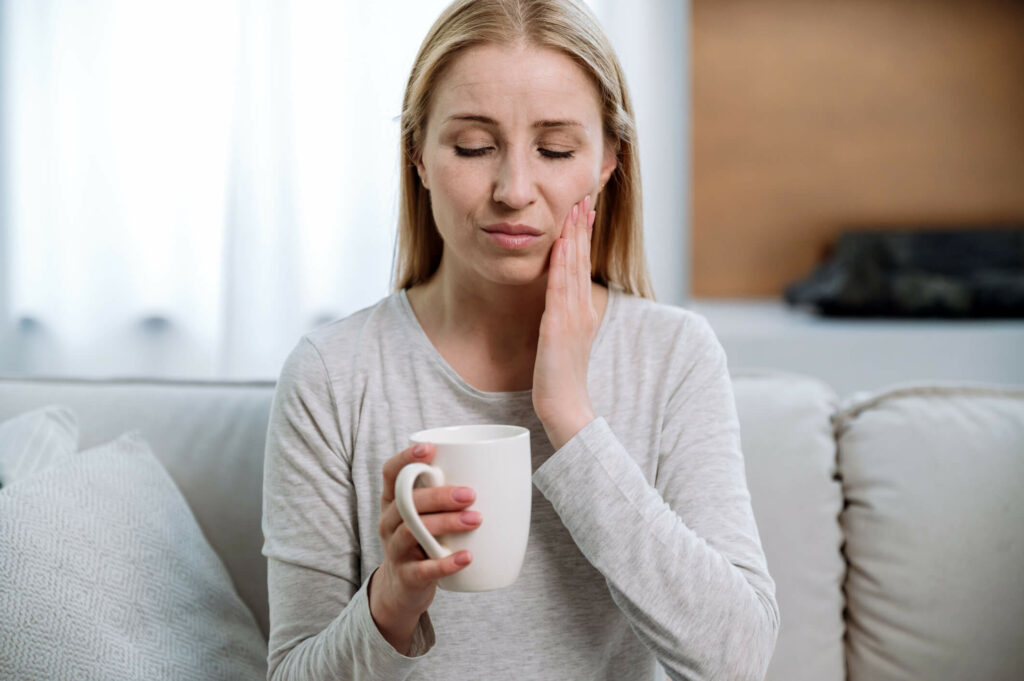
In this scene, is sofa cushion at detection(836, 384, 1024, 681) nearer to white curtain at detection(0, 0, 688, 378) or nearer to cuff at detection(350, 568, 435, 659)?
cuff at detection(350, 568, 435, 659)

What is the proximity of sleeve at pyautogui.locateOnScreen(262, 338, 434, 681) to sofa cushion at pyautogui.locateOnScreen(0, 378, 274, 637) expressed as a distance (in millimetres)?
336

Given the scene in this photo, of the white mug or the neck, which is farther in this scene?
the neck

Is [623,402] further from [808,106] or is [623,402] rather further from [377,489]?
[808,106]

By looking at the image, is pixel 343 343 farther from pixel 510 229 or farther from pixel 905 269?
pixel 905 269

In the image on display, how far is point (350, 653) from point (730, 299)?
13.3 ft

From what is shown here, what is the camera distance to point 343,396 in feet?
3.15

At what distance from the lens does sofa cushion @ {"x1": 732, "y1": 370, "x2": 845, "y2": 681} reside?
112 centimetres

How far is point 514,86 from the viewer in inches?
34.4

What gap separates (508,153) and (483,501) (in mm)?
361

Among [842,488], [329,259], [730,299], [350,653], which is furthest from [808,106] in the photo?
[350,653]

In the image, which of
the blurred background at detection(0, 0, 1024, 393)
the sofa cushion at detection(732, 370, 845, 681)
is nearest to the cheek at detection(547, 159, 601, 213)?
the sofa cushion at detection(732, 370, 845, 681)

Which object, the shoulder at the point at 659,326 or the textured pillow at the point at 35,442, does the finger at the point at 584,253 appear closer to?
the shoulder at the point at 659,326

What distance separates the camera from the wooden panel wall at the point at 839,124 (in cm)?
440

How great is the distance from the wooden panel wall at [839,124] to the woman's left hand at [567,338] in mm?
3777
